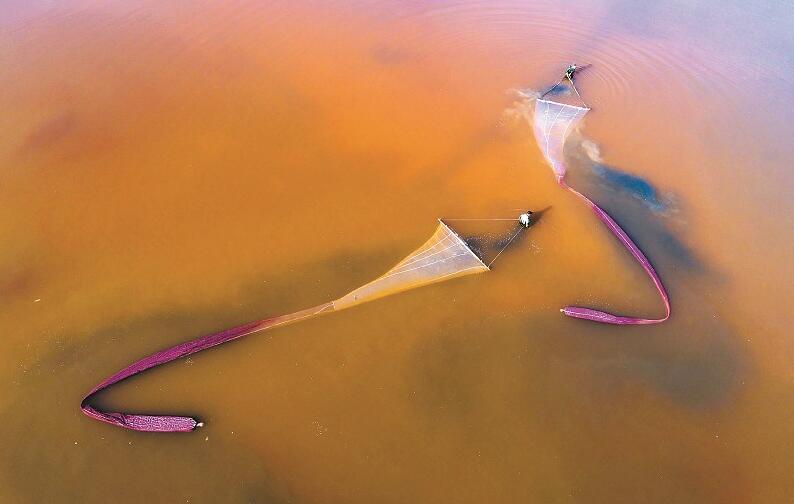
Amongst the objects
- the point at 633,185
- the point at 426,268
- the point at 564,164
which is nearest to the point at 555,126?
the point at 564,164

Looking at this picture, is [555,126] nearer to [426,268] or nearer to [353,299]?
[426,268]

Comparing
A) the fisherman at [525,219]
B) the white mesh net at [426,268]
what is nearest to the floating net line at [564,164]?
the fisherman at [525,219]

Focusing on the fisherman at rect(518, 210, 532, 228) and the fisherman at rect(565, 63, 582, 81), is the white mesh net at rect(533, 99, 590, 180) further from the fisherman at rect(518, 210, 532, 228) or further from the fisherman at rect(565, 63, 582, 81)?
the fisherman at rect(518, 210, 532, 228)

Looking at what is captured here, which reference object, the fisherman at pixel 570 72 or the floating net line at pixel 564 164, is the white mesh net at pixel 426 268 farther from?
the fisherman at pixel 570 72

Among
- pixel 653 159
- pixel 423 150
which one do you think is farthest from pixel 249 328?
pixel 653 159

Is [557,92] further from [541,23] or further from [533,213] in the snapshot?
[533,213]

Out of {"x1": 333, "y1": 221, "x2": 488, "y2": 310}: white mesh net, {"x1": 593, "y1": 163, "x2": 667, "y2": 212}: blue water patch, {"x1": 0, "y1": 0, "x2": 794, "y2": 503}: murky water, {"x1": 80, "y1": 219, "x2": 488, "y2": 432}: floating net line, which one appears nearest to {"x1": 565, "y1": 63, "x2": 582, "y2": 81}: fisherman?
{"x1": 0, "y1": 0, "x2": 794, "y2": 503}: murky water

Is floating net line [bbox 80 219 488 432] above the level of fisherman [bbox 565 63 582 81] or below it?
below
